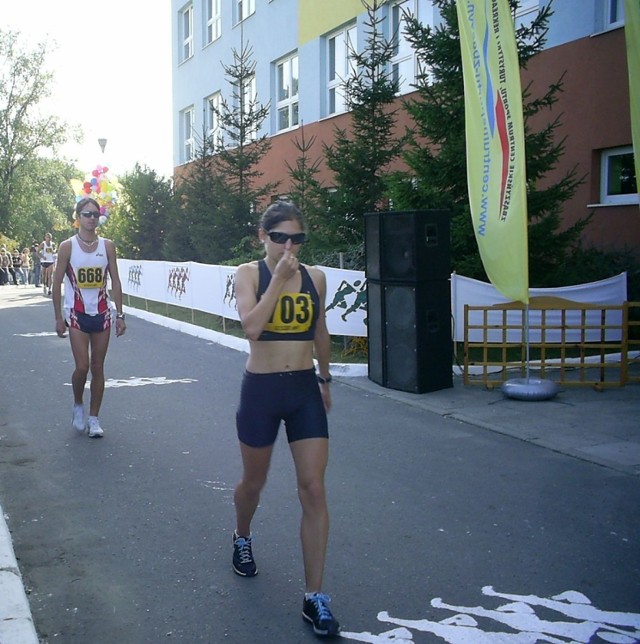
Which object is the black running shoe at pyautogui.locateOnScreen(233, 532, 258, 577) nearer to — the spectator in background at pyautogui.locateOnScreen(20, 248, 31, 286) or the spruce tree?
the spruce tree

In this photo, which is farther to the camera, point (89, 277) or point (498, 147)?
point (498, 147)

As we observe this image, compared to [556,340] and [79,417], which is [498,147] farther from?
[79,417]

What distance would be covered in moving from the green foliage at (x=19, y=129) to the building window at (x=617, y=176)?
50269 mm

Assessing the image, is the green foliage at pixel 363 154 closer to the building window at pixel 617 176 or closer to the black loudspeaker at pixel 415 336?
the building window at pixel 617 176

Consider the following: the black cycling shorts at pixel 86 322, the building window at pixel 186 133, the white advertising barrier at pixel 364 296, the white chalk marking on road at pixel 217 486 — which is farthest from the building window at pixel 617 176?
the building window at pixel 186 133

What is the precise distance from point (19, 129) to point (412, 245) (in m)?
53.3

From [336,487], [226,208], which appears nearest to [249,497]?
[336,487]

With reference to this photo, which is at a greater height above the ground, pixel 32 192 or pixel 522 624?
pixel 32 192

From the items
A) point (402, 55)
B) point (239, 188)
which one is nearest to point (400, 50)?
point (402, 55)

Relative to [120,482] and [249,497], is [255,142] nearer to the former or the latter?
[120,482]

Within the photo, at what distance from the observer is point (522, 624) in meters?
3.85

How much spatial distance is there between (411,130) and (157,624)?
9.86m

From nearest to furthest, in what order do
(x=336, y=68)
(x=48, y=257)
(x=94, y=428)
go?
(x=94, y=428)
(x=336, y=68)
(x=48, y=257)

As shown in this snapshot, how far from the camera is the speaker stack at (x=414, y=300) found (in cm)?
971
